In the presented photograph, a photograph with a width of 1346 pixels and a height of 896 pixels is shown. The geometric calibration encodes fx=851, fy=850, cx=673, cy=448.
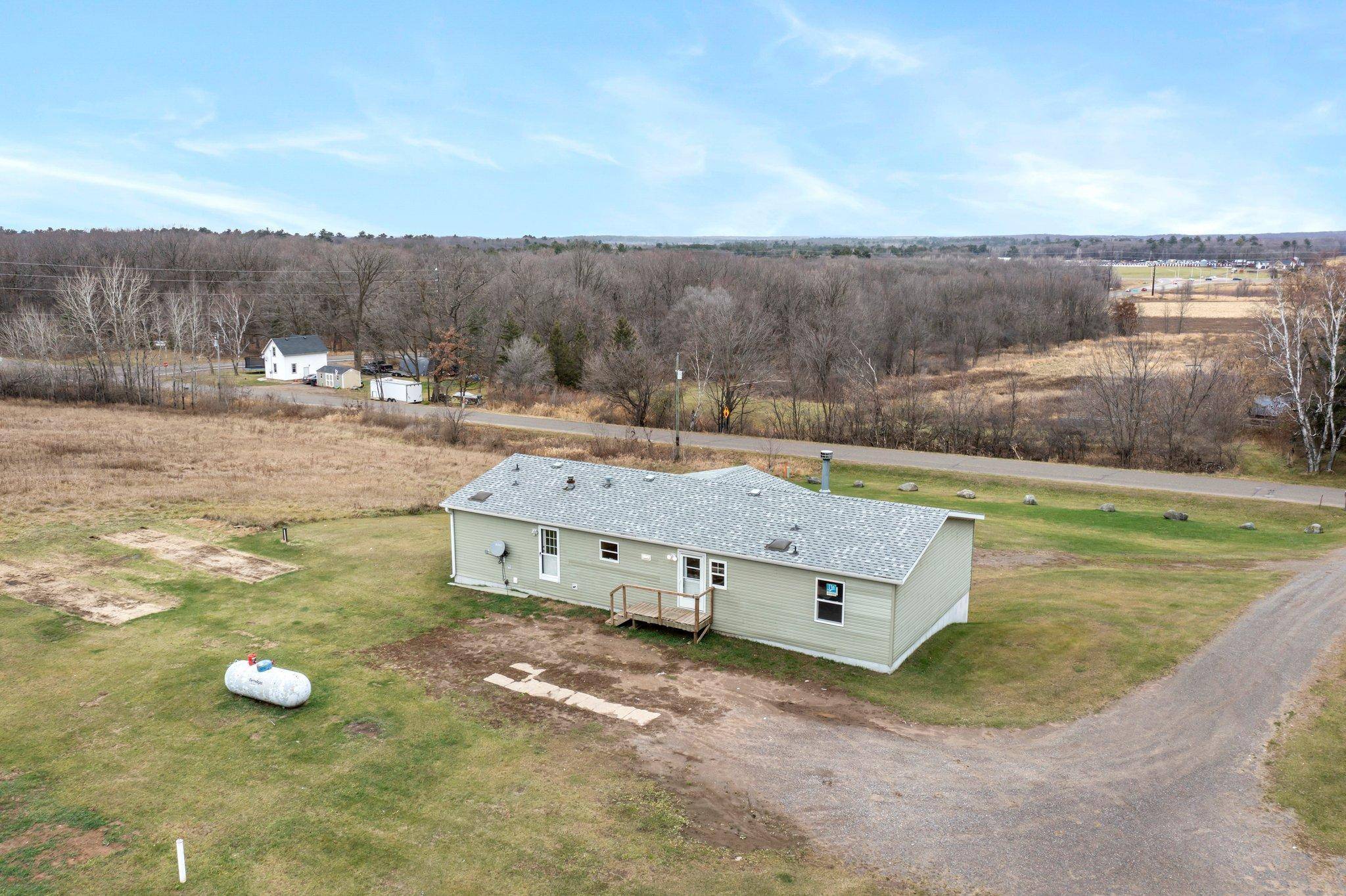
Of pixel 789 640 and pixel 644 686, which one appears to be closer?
pixel 644 686

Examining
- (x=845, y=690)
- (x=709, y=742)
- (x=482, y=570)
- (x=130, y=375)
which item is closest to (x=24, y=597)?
(x=482, y=570)

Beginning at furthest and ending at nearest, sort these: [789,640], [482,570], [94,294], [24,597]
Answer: [94,294] < [482,570] < [24,597] < [789,640]

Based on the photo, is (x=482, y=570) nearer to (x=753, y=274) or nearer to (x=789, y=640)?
(x=789, y=640)

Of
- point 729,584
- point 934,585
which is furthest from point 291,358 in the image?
point 934,585

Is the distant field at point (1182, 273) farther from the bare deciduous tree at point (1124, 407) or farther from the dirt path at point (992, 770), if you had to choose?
the dirt path at point (992, 770)

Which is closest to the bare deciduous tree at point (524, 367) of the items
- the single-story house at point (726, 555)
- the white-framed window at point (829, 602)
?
the single-story house at point (726, 555)

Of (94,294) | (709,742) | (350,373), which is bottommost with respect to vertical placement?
(709,742)

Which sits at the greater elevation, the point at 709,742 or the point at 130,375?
the point at 130,375

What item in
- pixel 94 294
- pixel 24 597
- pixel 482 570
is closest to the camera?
pixel 24 597
